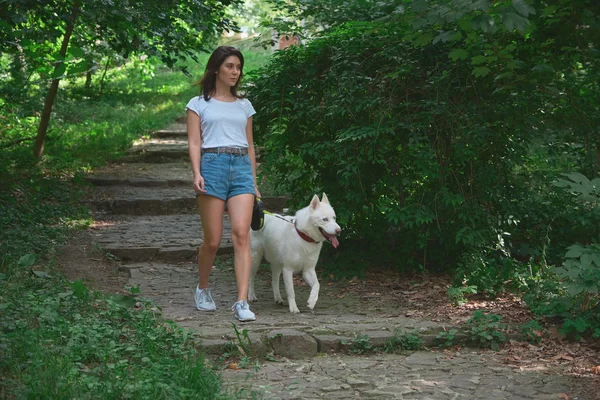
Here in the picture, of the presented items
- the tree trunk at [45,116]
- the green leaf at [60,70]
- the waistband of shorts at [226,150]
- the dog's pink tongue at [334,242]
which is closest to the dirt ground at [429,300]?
the dog's pink tongue at [334,242]

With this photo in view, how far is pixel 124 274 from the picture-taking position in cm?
788

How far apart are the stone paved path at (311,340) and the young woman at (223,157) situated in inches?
22.7

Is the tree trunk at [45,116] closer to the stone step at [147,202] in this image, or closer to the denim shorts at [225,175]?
the stone step at [147,202]

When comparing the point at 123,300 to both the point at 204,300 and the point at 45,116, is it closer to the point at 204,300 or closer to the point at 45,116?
the point at 204,300

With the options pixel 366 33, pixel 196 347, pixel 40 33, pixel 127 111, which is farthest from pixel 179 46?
pixel 127 111

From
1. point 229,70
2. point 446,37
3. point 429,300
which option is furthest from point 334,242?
point 446,37

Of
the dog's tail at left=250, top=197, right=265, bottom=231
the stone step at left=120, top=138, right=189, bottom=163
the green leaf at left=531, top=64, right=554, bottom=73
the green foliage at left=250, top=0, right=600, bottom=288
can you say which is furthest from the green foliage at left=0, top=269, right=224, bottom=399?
the stone step at left=120, top=138, right=189, bottom=163

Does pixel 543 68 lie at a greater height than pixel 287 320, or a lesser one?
greater

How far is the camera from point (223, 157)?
5980 millimetres

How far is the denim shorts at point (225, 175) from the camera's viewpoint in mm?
5961

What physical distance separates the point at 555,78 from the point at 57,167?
8731mm

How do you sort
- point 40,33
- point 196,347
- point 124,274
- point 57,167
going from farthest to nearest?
point 57,167, point 40,33, point 124,274, point 196,347

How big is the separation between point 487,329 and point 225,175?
2.51 meters

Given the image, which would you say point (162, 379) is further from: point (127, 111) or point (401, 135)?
point (127, 111)
